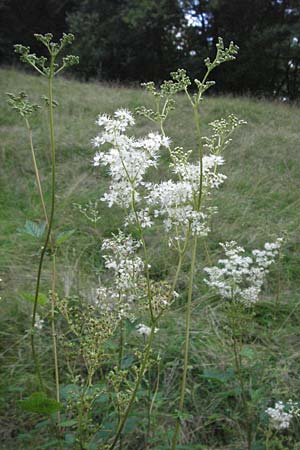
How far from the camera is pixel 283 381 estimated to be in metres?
2.52

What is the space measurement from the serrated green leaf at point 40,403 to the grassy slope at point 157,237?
3.55 feet

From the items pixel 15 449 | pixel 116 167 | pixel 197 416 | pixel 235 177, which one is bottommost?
pixel 15 449

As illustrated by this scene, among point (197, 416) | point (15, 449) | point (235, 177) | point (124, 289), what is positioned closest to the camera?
point (124, 289)

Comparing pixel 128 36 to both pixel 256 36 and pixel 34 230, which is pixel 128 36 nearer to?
pixel 256 36

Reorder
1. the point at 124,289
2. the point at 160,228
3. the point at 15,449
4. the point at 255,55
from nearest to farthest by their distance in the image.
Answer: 1. the point at 124,289
2. the point at 15,449
3. the point at 160,228
4. the point at 255,55

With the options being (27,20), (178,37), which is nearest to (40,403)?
(178,37)

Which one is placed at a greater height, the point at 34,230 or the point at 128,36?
the point at 128,36

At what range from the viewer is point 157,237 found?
14.2 ft

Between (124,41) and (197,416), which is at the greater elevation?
(124,41)

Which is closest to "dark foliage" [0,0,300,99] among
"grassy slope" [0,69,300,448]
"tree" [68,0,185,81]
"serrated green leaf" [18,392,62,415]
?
"tree" [68,0,185,81]

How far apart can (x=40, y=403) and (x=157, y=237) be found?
9.76 feet

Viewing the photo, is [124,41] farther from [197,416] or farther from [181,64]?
[197,416]

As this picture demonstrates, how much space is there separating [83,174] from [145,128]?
74.4 inches

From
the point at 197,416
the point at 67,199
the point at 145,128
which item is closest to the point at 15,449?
the point at 197,416
